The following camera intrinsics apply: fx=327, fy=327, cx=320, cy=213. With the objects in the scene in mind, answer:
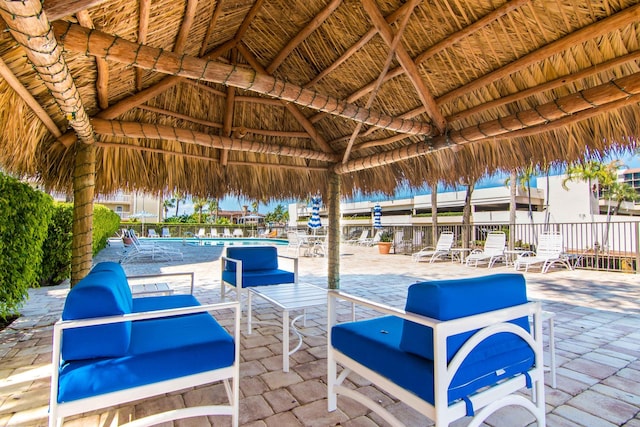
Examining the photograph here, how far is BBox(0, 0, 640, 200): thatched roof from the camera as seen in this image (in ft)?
8.20

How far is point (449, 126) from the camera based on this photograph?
4086mm

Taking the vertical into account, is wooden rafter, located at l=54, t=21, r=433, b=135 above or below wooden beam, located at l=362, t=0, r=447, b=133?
below

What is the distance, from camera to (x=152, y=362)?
5.42 feet

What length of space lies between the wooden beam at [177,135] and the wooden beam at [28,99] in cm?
39

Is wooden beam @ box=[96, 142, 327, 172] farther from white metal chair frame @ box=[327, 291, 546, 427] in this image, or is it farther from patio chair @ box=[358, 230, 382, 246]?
patio chair @ box=[358, 230, 382, 246]

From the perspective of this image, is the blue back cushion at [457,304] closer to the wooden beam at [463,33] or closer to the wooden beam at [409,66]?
the wooden beam at [463,33]

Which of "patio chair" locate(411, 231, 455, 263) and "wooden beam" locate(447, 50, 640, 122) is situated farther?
"patio chair" locate(411, 231, 455, 263)

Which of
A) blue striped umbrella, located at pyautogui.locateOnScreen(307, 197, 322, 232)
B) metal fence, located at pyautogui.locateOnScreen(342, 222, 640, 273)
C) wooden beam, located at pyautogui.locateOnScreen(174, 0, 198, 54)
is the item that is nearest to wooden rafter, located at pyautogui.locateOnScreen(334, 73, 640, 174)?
wooden beam, located at pyautogui.locateOnScreen(174, 0, 198, 54)

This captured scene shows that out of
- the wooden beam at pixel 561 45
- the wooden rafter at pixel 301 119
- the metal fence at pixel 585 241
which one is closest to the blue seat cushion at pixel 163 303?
the wooden rafter at pixel 301 119

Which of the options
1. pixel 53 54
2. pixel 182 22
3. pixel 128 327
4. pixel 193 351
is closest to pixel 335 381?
pixel 193 351

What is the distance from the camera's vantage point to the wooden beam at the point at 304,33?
11.1 ft

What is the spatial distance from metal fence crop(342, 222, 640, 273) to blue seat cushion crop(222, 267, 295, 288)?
22.9 ft

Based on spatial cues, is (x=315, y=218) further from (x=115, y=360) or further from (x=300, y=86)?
(x=115, y=360)

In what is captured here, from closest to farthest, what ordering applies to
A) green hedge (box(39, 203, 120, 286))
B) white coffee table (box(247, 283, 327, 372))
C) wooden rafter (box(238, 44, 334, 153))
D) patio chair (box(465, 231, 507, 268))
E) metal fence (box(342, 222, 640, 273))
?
white coffee table (box(247, 283, 327, 372))
wooden rafter (box(238, 44, 334, 153))
green hedge (box(39, 203, 120, 286))
metal fence (box(342, 222, 640, 273))
patio chair (box(465, 231, 507, 268))
